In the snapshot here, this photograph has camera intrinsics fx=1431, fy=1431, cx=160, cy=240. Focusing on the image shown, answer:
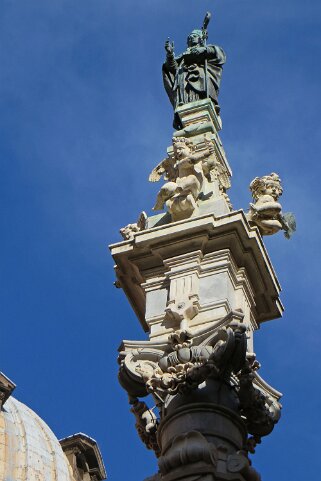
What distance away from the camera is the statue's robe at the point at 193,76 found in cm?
2111

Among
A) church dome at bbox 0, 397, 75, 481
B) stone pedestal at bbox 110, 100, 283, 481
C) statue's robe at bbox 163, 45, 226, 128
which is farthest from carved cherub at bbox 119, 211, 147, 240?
church dome at bbox 0, 397, 75, 481

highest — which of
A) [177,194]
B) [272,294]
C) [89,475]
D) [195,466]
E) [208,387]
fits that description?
[89,475]

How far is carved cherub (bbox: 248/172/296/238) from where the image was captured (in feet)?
61.3

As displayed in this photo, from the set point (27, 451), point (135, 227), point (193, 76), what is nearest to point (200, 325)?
point (135, 227)

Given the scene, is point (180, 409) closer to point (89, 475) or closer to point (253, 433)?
point (253, 433)

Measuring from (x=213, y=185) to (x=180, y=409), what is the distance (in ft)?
14.2

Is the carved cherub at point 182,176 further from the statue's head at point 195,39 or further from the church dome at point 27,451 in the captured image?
the church dome at point 27,451

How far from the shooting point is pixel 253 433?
16.3 m

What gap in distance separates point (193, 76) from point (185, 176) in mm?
2759

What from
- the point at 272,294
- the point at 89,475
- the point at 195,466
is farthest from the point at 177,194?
the point at 89,475

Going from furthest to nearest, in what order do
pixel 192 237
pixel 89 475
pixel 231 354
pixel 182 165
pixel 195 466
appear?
1. pixel 89 475
2. pixel 182 165
3. pixel 192 237
4. pixel 231 354
5. pixel 195 466

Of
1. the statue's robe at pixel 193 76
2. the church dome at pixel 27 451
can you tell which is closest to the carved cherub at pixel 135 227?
the statue's robe at pixel 193 76

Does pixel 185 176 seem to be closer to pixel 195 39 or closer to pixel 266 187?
pixel 266 187

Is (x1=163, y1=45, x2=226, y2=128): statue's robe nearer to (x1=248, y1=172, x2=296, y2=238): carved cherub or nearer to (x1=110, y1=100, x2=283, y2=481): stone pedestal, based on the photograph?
(x1=110, y1=100, x2=283, y2=481): stone pedestal
